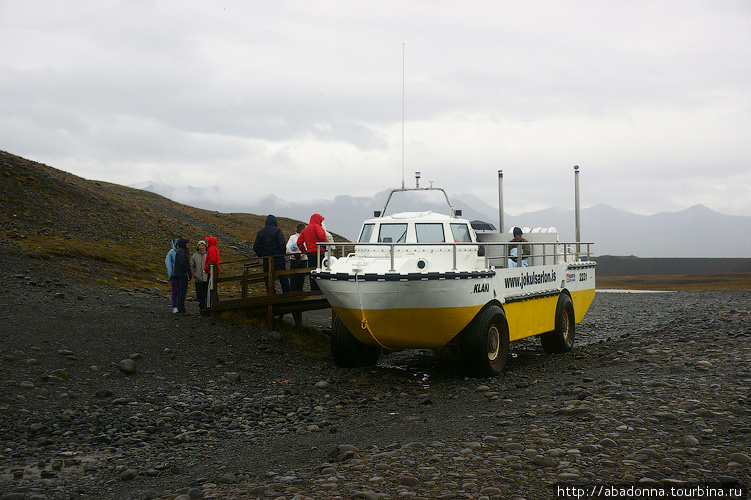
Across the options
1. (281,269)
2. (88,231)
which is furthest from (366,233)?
(88,231)

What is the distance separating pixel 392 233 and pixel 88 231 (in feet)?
61.1

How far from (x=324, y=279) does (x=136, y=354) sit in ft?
10.2

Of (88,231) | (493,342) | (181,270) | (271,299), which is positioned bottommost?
(493,342)

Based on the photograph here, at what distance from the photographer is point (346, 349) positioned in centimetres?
997

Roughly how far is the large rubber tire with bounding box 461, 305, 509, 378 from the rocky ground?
0.80 ft

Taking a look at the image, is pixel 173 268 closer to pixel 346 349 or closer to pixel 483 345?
pixel 346 349

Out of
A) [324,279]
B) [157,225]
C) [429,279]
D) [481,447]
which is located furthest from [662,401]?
[157,225]

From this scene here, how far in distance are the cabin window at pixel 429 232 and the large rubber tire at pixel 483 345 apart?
4.70 feet

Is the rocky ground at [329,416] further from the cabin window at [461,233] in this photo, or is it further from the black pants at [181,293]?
the cabin window at [461,233]

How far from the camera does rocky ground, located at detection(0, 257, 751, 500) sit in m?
5.04

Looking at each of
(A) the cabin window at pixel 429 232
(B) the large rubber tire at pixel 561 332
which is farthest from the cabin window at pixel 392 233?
(B) the large rubber tire at pixel 561 332

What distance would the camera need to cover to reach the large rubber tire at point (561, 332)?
480 inches

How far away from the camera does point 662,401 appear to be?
6.88m

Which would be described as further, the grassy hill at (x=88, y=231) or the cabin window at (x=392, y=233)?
the grassy hill at (x=88, y=231)
